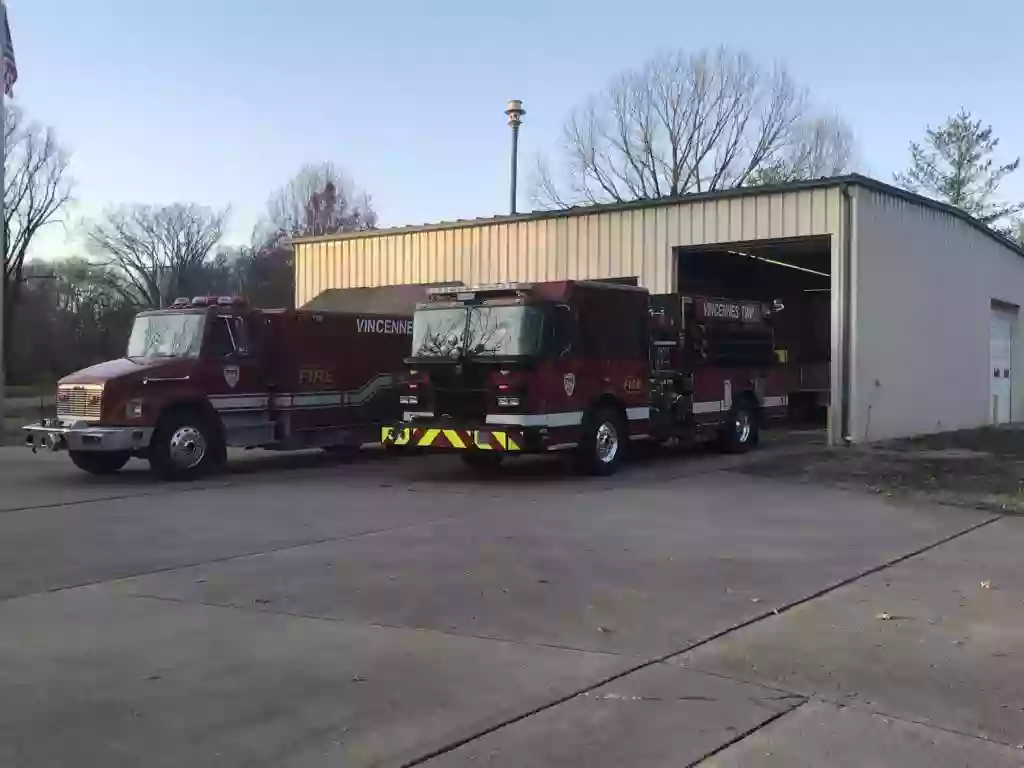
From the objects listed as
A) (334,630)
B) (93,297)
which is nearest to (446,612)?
(334,630)

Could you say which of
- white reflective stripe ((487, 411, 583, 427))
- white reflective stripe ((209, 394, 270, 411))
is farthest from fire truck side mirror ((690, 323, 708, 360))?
white reflective stripe ((209, 394, 270, 411))

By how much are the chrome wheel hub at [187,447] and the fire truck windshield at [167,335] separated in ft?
3.87

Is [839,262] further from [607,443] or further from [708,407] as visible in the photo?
[607,443]

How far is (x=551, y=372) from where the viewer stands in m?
14.1

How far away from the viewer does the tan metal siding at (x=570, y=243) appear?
1944 centimetres

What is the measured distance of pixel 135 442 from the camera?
1425cm

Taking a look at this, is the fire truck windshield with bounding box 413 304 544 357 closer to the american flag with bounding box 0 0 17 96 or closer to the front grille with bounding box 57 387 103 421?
the front grille with bounding box 57 387 103 421

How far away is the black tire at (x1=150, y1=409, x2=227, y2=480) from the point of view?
14.5 meters

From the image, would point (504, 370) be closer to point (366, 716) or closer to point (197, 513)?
point (197, 513)

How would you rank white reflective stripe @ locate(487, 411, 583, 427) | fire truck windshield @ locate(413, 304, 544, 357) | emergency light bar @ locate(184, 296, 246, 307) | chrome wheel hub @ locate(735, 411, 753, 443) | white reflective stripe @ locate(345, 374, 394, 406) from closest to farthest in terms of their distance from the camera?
white reflective stripe @ locate(487, 411, 583, 427) → fire truck windshield @ locate(413, 304, 544, 357) → emergency light bar @ locate(184, 296, 246, 307) → white reflective stripe @ locate(345, 374, 394, 406) → chrome wheel hub @ locate(735, 411, 753, 443)

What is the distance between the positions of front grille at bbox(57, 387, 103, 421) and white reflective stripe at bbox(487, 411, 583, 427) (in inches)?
207

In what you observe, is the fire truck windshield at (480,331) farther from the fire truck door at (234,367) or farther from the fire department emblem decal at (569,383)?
the fire truck door at (234,367)

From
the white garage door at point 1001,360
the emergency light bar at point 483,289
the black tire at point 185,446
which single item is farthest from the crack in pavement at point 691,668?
the white garage door at point 1001,360

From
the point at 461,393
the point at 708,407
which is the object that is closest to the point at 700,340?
the point at 708,407
